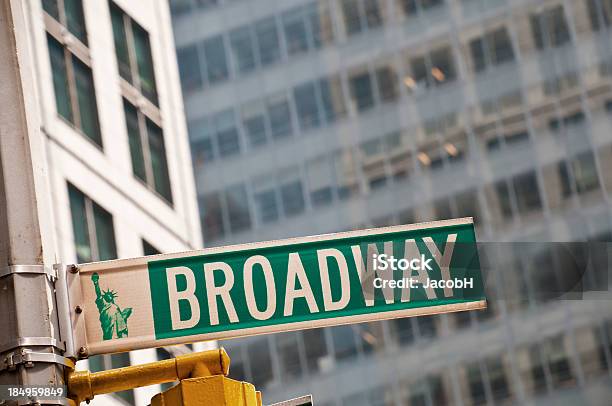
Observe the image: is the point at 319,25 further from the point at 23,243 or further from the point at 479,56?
the point at 23,243

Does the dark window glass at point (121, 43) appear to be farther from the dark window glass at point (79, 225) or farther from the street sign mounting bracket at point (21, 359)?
the street sign mounting bracket at point (21, 359)

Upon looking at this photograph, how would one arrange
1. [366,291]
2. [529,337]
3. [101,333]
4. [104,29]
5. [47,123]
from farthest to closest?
[529,337] → [104,29] → [47,123] → [366,291] → [101,333]

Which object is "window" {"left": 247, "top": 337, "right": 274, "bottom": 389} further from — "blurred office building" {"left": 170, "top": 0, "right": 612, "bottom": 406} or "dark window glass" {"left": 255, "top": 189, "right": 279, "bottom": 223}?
"dark window glass" {"left": 255, "top": 189, "right": 279, "bottom": 223}

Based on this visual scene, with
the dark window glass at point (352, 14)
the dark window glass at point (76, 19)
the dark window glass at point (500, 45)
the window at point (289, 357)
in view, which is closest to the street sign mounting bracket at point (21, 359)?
the dark window glass at point (76, 19)

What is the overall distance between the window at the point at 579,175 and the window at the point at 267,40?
15.8 metres

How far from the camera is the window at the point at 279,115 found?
226ft

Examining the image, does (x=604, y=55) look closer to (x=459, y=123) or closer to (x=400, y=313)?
(x=459, y=123)

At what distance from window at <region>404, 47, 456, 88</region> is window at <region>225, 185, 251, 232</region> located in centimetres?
1029

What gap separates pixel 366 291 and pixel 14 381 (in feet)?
4.71

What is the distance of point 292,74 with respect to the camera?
6906 cm

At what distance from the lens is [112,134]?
23266 millimetres

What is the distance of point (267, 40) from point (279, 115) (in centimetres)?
393

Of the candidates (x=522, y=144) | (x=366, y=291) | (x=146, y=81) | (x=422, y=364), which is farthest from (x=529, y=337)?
(x=366, y=291)

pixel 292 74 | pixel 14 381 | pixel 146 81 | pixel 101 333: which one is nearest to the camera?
pixel 14 381
